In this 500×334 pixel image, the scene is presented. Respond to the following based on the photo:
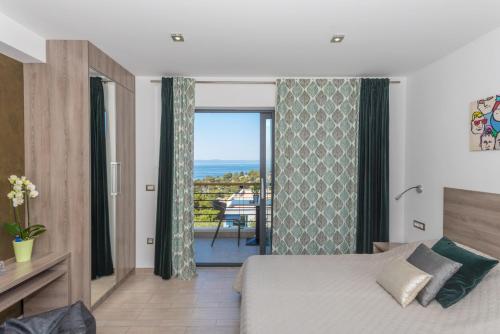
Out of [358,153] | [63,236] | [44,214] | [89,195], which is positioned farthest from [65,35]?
[358,153]

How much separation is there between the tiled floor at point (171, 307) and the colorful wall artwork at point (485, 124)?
2.65 meters

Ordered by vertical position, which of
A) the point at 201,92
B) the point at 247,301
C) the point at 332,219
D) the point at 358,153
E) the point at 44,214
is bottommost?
the point at 247,301

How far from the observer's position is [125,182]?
3.60 m

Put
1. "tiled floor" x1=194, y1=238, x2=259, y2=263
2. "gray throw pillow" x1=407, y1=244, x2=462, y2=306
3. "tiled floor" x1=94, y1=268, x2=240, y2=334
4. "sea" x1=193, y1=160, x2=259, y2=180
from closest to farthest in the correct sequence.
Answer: "gray throw pillow" x1=407, y1=244, x2=462, y2=306
"tiled floor" x1=94, y1=268, x2=240, y2=334
"tiled floor" x1=194, y1=238, x2=259, y2=263
"sea" x1=193, y1=160, x2=259, y2=180

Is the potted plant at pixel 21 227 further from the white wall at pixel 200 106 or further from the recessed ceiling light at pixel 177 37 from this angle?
the recessed ceiling light at pixel 177 37

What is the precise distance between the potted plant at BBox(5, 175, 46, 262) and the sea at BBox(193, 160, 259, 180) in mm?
2243

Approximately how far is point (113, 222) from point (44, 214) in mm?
695

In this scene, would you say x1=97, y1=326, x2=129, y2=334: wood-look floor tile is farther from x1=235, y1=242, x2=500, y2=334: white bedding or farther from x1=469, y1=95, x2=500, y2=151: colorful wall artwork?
x1=469, y1=95, x2=500, y2=151: colorful wall artwork

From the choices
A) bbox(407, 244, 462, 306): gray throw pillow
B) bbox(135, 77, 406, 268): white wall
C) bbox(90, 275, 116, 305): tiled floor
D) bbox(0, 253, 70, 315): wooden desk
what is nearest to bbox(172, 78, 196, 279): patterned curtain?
bbox(135, 77, 406, 268): white wall

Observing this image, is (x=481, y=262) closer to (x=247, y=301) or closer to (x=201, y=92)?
(x=247, y=301)

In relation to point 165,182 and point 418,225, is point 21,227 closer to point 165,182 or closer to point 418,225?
point 165,182

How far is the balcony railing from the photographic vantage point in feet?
16.6

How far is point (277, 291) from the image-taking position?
2219 mm

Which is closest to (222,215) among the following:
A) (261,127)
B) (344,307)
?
(261,127)
